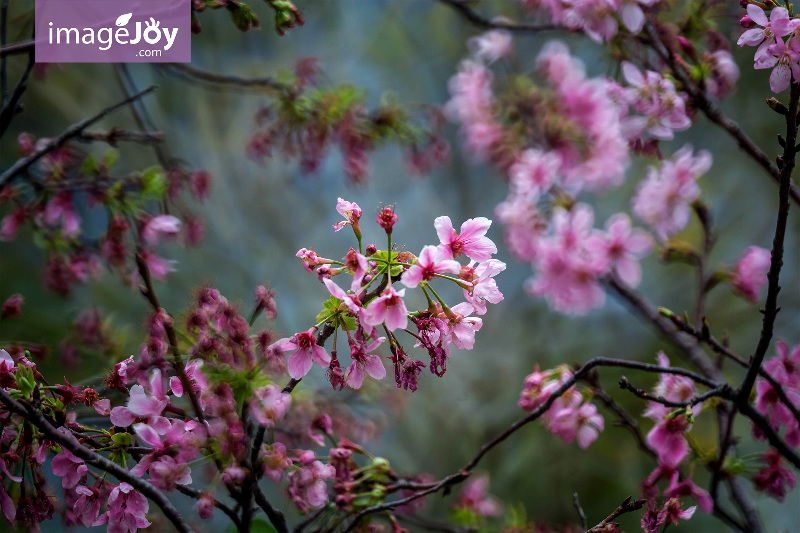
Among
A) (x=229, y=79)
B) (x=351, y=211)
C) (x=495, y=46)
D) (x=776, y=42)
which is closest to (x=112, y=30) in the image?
(x=229, y=79)

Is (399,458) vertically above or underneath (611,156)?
underneath

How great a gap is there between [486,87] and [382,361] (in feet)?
2.74

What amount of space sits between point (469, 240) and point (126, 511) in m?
0.29

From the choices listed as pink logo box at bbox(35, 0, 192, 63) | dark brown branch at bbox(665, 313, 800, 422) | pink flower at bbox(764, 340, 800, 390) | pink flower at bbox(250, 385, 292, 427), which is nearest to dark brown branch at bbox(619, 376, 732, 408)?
dark brown branch at bbox(665, 313, 800, 422)

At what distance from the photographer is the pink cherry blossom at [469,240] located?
41 cm

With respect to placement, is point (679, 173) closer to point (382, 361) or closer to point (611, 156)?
point (611, 156)

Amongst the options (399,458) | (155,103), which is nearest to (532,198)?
(399,458)

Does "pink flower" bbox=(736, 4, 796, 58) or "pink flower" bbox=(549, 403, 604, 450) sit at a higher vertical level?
"pink flower" bbox=(736, 4, 796, 58)

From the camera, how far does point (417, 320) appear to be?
0.41 m

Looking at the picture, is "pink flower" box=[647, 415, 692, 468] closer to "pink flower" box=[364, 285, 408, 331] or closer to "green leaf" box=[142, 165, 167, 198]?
"pink flower" box=[364, 285, 408, 331]

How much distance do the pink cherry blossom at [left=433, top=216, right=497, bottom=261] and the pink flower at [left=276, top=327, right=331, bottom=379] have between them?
107 mm

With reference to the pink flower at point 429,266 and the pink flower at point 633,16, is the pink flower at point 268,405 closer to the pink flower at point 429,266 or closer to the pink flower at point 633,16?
the pink flower at point 429,266

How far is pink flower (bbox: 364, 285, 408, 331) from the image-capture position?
1.19ft

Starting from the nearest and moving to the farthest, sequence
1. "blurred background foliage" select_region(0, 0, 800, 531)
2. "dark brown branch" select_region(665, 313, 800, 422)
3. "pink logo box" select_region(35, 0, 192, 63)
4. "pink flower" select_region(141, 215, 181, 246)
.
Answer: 1. "dark brown branch" select_region(665, 313, 800, 422)
2. "pink logo box" select_region(35, 0, 192, 63)
3. "pink flower" select_region(141, 215, 181, 246)
4. "blurred background foliage" select_region(0, 0, 800, 531)
